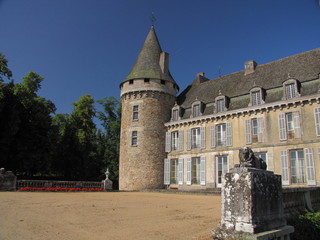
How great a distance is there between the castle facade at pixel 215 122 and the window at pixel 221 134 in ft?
0.22

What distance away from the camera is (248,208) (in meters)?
4.78

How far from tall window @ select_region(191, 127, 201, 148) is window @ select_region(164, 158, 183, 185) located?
164 cm

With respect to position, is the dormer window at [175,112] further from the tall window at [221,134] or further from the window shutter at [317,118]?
the window shutter at [317,118]

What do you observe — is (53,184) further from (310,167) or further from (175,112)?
(310,167)

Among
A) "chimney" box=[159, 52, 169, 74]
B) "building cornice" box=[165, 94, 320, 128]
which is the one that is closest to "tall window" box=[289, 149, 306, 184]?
"building cornice" box=[165, 94, 320, 128]

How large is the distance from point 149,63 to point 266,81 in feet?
33.3

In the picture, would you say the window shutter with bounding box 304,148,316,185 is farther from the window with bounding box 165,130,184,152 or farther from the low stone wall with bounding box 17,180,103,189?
the low stone wall with bounding box 17,180,103,189

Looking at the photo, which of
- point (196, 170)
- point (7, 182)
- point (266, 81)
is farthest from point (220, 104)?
point (7, 182)

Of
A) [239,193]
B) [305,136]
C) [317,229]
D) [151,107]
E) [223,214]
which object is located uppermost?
[151,107]

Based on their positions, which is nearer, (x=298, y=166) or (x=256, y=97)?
(x=298, y=166)

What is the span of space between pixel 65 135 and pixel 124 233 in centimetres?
2582

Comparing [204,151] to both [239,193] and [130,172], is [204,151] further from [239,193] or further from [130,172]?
[239,193]

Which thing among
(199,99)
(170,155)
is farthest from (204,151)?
(199,99)

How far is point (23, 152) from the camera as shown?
22.0 meters
